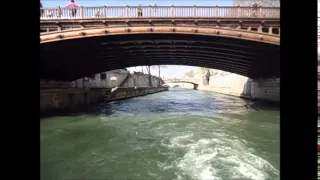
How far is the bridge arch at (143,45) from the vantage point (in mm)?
15633

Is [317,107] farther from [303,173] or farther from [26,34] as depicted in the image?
[26,34]

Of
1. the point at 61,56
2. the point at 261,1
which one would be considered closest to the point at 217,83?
the point at 261,1

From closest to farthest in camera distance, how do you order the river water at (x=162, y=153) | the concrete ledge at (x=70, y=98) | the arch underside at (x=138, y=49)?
the river water at (x=162, y=153)
the arch underside at (x=138, y=49)
the concrete ledge at (x=70, y=98)

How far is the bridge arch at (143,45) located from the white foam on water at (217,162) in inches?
337

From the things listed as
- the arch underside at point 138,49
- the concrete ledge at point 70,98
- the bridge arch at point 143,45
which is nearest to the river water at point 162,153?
the bridge arch at point 143,45

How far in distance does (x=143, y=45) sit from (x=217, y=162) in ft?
45.8

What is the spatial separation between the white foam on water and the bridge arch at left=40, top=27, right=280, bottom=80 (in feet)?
28.1

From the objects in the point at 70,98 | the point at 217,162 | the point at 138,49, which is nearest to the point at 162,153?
the point at 217,162

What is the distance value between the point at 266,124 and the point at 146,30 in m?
9.25

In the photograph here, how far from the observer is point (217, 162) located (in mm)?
6926

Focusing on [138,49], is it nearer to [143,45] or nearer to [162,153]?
[143,45]

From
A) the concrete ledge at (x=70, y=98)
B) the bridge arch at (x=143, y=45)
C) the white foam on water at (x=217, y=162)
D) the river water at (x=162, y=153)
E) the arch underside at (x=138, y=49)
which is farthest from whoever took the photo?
the concrete ledge at (x=70, y=98)

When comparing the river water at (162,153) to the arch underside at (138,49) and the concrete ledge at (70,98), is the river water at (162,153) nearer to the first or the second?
the arch underside at (138,49)

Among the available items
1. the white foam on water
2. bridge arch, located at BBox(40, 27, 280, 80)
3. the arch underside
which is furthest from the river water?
the arch underside
